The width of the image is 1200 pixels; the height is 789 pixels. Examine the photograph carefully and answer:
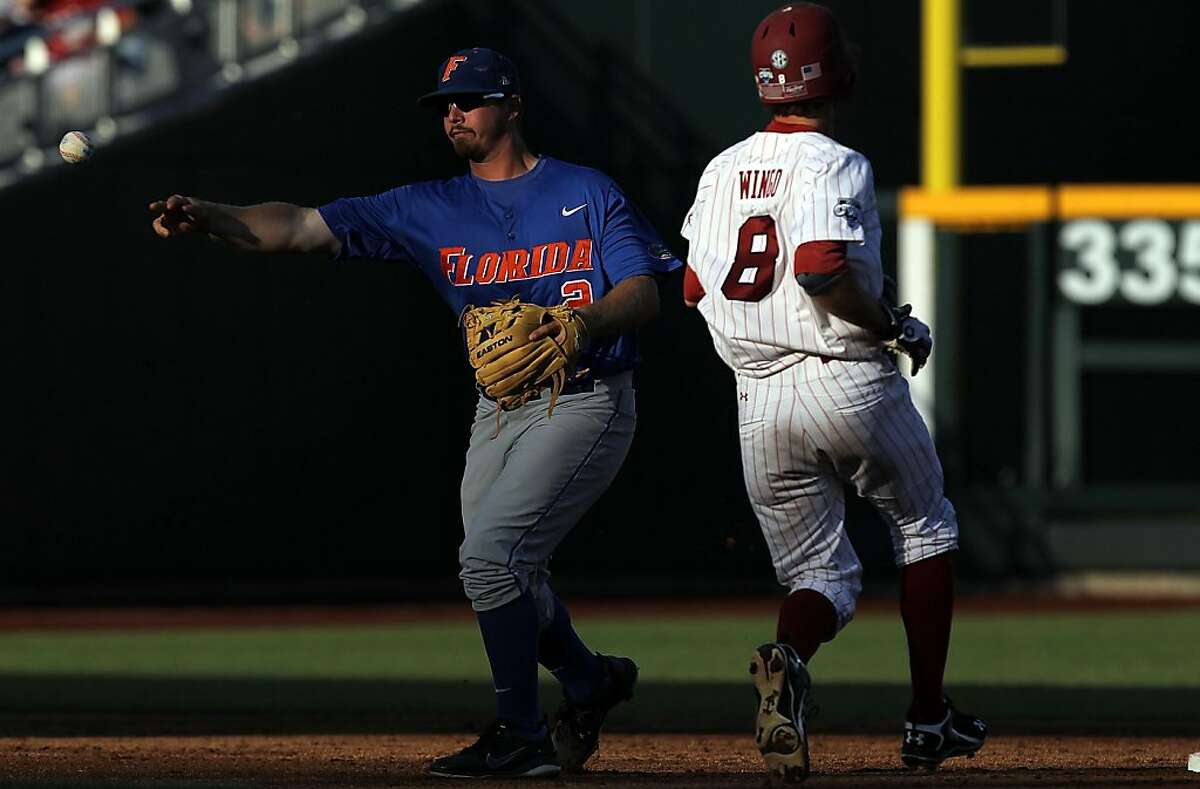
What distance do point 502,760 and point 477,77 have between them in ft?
5.17

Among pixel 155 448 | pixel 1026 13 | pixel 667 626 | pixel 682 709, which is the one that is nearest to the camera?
pixel 682 709

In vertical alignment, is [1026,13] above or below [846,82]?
above

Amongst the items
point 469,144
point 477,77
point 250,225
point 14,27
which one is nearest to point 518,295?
point 469,144

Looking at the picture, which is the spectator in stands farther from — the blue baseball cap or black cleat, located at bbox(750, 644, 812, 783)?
black cleat, located at bbox(750, 644, 812, 783)

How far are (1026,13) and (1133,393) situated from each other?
2489 millimetres

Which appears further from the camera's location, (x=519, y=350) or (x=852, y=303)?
(x=519, y=350)

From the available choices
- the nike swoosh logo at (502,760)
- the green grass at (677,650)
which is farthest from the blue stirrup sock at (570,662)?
the green grass at (677,650)

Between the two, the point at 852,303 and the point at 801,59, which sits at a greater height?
the point at 801,59

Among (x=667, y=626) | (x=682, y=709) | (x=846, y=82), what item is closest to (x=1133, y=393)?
(x=667, y=626)

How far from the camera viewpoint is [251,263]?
12789 mm

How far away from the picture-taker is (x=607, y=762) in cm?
568

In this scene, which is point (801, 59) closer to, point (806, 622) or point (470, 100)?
point (470, 100)

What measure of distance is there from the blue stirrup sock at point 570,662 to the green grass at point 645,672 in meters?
1.80

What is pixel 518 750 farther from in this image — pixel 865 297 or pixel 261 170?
pixel 261 170
